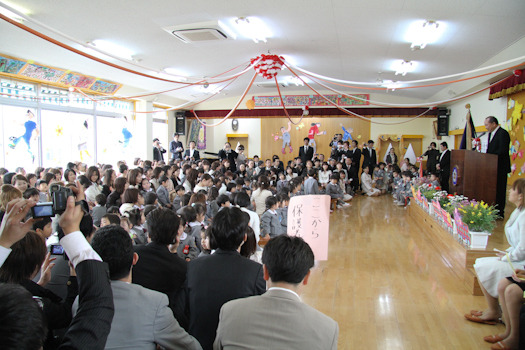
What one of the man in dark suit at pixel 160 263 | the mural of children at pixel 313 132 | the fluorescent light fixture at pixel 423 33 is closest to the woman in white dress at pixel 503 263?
the man in dark suit at pixel 160 263

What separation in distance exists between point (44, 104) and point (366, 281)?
301 inches

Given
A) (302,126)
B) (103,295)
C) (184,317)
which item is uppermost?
(302,126)

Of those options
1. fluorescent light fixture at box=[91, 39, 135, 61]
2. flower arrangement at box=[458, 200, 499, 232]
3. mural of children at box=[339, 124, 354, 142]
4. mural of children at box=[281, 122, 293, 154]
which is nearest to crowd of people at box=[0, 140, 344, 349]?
flower arrangement at box=[458, 200, 499, 232]

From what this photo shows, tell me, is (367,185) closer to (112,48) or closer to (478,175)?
(478,175)

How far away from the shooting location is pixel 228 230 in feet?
5.72

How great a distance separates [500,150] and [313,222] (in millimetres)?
3668

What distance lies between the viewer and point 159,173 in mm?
6227

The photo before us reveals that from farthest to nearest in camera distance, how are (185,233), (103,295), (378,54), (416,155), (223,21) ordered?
(416,155) → (378,54) → (223,21) → (185,233) → (103,295)

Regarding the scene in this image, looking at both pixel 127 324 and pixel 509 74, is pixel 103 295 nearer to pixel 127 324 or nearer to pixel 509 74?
pixel 127 324

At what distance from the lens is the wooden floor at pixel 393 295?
8.98 feet

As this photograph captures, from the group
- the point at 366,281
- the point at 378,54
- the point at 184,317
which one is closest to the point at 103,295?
the point at 184,317

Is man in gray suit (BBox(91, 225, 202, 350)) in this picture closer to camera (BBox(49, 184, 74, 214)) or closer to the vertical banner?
camera (BBox(49, 184, 74, 214))

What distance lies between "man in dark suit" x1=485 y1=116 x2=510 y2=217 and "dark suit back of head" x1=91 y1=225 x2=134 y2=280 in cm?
551

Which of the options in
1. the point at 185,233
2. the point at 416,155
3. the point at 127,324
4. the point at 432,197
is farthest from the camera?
the point at 416,155
